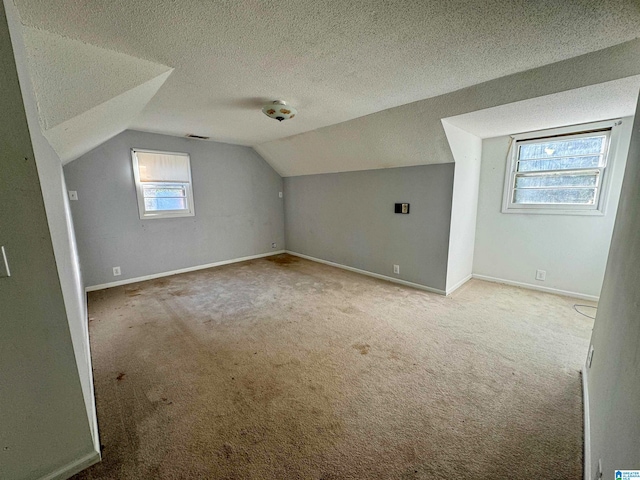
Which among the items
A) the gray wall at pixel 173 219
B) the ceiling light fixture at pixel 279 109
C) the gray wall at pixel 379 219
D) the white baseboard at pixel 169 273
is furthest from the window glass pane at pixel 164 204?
the ceiling light fixture at pixel 279 109

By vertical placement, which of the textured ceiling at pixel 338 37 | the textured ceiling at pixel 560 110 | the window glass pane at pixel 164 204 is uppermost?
the textured ceiling at pixel 338 37

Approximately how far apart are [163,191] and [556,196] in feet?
18.0

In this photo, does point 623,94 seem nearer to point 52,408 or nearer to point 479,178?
point 479,178

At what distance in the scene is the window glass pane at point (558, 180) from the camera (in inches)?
117

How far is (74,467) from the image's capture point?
1208mm

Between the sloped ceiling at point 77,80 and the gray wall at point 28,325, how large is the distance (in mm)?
306

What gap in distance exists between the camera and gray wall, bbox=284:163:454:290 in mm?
3312

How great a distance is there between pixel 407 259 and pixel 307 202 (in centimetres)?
227

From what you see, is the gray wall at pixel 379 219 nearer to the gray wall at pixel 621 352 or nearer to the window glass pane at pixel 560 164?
the window glass pane at pixel 560 164

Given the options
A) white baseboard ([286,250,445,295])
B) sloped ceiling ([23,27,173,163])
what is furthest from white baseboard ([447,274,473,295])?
sloped ceiling ([23,27,173,163])

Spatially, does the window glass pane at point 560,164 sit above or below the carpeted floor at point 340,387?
above

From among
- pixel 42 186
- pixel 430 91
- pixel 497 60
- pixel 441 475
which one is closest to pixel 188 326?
pixel 42 186

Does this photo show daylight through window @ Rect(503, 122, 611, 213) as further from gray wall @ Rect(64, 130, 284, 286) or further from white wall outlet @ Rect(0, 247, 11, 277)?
white wall outlet @ Rect(0, 247, 11, 277)

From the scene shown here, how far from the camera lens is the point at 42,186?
1.05 m
